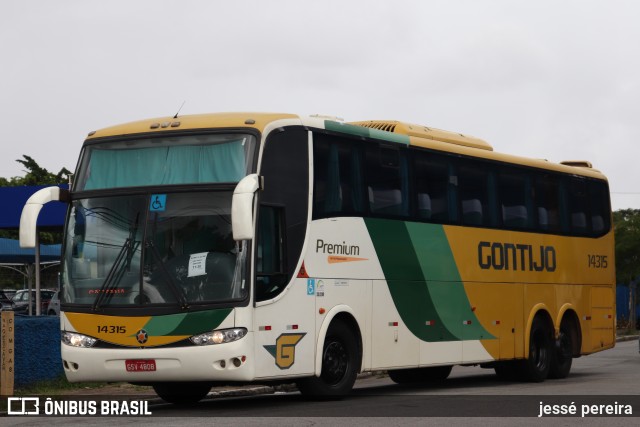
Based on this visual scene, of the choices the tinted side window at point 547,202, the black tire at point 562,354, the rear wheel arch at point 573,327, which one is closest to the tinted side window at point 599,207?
the tinted side window at point 547,202

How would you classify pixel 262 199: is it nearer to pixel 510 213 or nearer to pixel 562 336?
pixel 510 213

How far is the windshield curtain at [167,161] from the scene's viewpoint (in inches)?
590

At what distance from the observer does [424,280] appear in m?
18.8

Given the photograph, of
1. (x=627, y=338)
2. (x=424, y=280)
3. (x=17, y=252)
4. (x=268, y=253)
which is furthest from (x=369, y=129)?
(x=627, y=338)

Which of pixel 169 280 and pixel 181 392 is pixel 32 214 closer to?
pixel 169 280

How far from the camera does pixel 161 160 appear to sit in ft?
50.3

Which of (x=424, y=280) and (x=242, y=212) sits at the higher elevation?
(x=242, y=212)

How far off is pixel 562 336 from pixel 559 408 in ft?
26.4

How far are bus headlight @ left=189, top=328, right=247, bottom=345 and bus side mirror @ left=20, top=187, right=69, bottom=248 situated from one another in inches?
88.2

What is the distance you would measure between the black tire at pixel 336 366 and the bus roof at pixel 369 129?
279 cm

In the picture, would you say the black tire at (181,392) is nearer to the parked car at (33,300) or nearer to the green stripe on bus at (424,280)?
the green stripe on bus at (424,280)

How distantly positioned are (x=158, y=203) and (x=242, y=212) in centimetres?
160

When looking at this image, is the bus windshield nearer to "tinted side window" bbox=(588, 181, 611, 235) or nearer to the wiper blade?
the wiper blade
